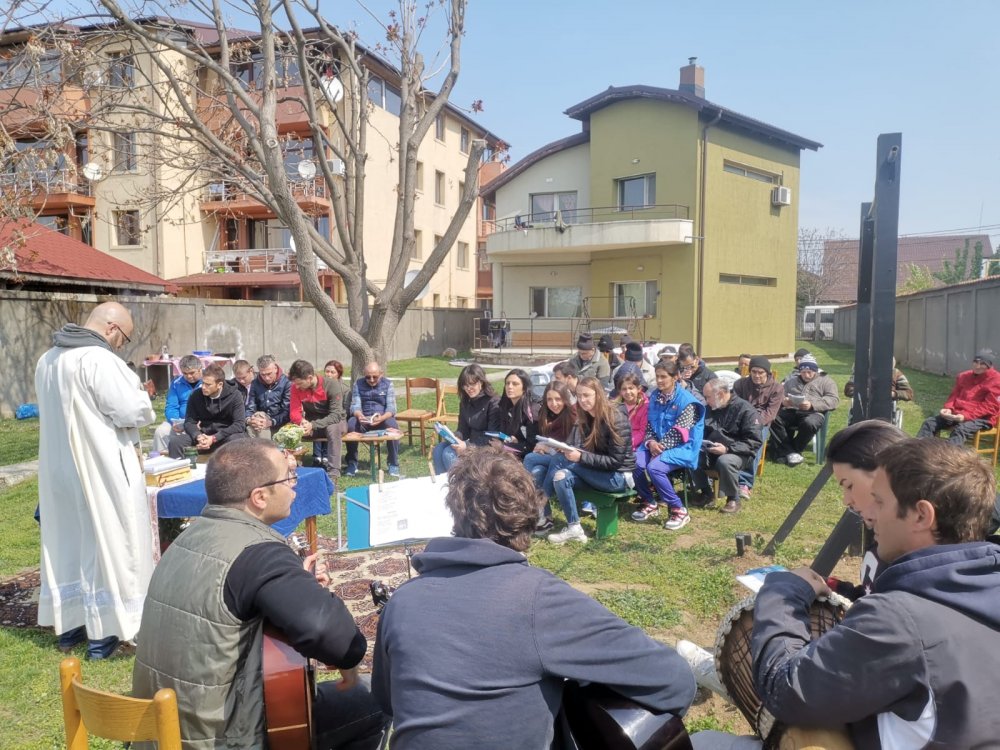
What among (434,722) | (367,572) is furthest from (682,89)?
(434,722)

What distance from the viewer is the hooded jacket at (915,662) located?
A: 1483mm

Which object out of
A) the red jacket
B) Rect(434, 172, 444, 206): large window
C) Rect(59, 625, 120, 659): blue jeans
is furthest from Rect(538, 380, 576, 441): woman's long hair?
Rect(434, 172, 444, 206): large window

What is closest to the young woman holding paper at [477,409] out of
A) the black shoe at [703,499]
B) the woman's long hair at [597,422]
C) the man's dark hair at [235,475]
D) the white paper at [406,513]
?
the woman's long hair at [597,422]

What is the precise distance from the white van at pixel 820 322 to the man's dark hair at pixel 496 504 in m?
39.1

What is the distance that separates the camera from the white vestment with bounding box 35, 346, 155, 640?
380 cm

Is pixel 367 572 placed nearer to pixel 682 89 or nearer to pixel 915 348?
pixel 915 348

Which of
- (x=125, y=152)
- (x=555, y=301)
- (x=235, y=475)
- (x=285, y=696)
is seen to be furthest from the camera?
(x=555, y=301)

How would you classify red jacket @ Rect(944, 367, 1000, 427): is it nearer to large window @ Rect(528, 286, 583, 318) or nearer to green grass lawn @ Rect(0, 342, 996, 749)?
green grass lawn @ Rect(0, 342, 996, 749)

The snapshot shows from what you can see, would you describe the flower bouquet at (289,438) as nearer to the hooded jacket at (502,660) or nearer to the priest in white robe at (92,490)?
the priest in white robe at (92,490)

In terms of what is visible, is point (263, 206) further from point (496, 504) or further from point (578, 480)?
point (496, 504)

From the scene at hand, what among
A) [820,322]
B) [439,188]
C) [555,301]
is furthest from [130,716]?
[820,322]

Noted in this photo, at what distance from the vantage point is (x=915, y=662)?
1.49m

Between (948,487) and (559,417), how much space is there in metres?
4.65

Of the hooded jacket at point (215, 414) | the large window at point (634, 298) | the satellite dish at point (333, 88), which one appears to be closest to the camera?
the hooded jacket at point (215, 414)
